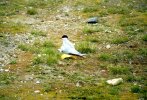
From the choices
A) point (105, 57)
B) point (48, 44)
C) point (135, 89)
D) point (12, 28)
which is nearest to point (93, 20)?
point (12, 28)

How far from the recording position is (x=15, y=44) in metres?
14.5

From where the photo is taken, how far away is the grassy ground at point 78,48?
10508mm

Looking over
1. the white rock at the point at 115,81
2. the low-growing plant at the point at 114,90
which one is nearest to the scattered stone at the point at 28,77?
the white rock at the point at 115,81

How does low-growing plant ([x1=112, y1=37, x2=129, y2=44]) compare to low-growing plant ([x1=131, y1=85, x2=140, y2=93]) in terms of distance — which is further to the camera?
low-growing plant ([x1=112, y1=37, x2=129, y2=44])

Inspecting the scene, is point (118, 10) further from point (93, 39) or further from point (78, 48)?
point (78, 48)

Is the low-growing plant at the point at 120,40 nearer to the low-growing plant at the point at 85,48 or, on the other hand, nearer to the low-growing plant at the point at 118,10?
the low-growing plant at the point at 85,48

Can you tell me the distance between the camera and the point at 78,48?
14.0 meters

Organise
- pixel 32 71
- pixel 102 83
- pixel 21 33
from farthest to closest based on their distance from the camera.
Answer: pixel 21 33 → pixel 32 71 → pixel 102 83

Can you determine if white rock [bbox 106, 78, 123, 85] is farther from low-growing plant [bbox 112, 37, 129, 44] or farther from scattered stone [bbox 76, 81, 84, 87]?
low-growing plant [bbox 112, 37, 129, 44]

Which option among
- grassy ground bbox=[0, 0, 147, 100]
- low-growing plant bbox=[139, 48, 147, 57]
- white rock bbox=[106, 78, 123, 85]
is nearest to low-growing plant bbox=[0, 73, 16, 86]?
grassy ground bbox=[0, 0, 147, 100]

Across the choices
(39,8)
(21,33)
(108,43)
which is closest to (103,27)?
(108,43)

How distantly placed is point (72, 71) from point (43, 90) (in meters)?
1.69

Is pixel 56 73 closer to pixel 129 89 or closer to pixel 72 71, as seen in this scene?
pixel 72 71

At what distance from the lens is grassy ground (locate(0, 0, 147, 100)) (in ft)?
34.5
